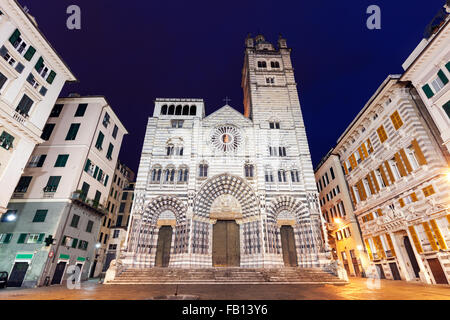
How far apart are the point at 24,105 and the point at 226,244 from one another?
20.1 m

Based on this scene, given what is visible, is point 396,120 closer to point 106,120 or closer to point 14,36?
point 106,120

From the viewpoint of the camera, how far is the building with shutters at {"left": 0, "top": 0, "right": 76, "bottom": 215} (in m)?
15.0

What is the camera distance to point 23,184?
19.1 meters

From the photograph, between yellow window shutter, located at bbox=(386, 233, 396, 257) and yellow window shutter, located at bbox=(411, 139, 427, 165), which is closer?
yellow window shutter, located at bbox=(411, 139, 427, 165)

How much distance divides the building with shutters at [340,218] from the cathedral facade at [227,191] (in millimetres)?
4864

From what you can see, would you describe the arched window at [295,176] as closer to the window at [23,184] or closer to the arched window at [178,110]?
the arched window at [178,110]

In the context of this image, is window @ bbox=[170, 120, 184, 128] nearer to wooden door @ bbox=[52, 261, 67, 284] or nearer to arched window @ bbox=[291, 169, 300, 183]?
arched window @ bbox=[291, 169, 300, 183]

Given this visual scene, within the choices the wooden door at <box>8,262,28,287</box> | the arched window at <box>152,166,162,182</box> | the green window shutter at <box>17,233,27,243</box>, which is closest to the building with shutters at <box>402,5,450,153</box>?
the arched window at <box>152,166,162,182</box>

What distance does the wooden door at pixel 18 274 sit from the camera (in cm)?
1586

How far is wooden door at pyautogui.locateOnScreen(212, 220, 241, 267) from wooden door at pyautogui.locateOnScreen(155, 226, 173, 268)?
4238 mm

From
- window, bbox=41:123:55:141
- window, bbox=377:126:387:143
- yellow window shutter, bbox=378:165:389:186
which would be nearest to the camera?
yellow window shutter, bbox=378:165:389:186

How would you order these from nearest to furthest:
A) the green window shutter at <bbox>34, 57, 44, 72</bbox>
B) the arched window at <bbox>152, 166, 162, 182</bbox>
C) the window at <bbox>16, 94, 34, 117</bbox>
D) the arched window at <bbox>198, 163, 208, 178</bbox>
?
the window at <bbox>16, 94, 34, 117</bbox> < the green window shutter at <bbox>34, 57, 44, 72</bbox> < the arched window at <bbox>152, 166, 162, 182</bbox> < the arched window at <bbox>198, 163, 208, 178</bbox>

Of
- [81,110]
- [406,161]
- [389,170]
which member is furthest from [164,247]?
[406,161]

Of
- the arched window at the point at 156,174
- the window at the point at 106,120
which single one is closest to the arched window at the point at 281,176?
the arched window at the point at 156,174
